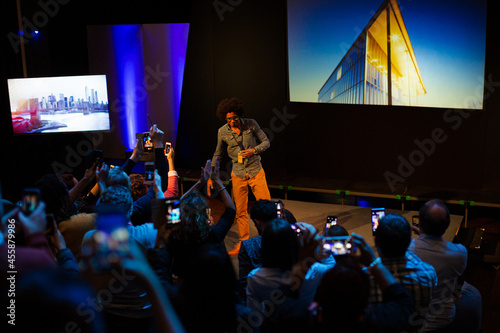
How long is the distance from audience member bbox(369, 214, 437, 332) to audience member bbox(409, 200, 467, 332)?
1.47ft

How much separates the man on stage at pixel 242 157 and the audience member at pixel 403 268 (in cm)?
281

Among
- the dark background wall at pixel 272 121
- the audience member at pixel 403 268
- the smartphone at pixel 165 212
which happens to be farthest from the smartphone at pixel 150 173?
the dark background wall at pixel 272 121

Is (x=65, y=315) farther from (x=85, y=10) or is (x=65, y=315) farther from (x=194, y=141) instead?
(x=85, y=10)

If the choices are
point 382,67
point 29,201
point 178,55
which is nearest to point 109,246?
point 29,201

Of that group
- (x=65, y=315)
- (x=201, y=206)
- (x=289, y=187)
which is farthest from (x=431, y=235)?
(x=289, y=187)

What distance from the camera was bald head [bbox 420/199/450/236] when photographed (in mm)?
2803

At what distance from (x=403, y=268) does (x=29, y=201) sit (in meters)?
1.69

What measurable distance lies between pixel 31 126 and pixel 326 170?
4.14 metres

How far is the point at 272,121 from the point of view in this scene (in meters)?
6.79

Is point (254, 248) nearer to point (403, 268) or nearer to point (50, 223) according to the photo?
point (403, 268)

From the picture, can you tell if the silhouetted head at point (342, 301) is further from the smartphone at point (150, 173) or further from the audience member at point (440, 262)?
the smartphone at point (150, 173)

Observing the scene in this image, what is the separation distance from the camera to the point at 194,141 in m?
7.38

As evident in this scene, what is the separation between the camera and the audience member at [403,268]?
86.6 inches

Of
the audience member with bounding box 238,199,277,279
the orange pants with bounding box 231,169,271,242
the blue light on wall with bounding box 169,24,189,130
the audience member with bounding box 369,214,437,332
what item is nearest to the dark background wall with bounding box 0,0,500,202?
the blue light on wall with bounding box 169,24,189,130
